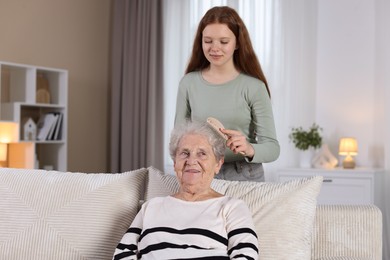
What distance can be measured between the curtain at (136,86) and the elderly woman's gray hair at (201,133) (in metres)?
3.89

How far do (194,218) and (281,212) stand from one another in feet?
1.02

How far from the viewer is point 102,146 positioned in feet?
20.9

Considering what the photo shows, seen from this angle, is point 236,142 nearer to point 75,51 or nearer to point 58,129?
point 58,129

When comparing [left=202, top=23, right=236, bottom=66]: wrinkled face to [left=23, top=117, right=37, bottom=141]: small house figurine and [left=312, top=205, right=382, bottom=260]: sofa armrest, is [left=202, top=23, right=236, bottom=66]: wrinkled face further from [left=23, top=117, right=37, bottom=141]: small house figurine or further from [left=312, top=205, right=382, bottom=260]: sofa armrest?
[left=23, top=117, right=37, bottom=141]: small house figurine

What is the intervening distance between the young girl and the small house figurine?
3.07 metres

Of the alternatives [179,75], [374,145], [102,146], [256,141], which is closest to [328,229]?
[256,141]

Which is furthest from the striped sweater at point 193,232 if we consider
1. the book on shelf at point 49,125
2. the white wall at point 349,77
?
the white wall at point 349,77

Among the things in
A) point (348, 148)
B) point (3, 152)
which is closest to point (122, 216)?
point (3, 152)

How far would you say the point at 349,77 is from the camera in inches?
215

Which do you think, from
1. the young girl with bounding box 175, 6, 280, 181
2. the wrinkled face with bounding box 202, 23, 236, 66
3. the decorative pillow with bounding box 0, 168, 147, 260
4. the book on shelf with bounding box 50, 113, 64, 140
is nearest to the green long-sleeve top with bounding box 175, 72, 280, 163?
the young girl with bounding box 175, 6, 280, 181

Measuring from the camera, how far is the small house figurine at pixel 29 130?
523 cm

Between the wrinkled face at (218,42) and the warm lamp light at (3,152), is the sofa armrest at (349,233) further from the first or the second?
the warm lamp light at (3,152)

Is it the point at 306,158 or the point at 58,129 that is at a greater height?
the point at 58,129

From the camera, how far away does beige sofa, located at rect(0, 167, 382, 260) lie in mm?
2113
